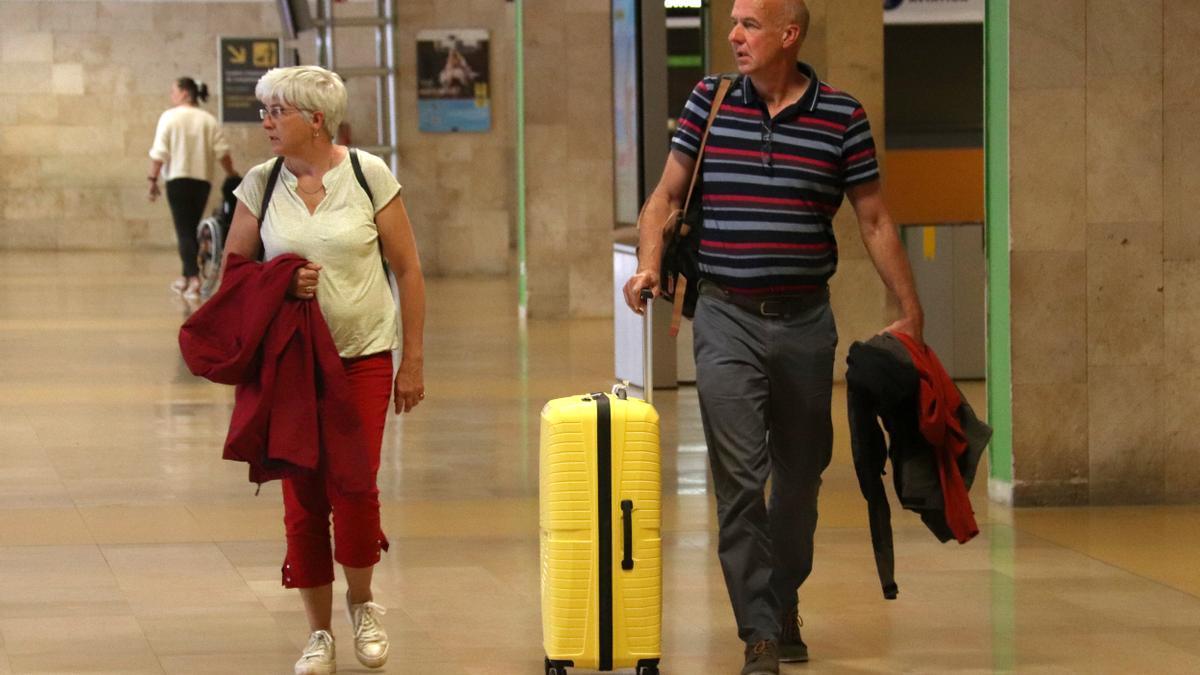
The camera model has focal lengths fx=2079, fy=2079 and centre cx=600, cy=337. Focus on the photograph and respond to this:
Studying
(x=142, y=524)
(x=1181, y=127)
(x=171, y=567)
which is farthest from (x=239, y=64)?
(x=171, y=567)

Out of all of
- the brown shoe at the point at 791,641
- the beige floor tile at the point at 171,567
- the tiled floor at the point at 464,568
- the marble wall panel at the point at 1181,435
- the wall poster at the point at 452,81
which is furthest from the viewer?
the wall poster at the point at 452,81

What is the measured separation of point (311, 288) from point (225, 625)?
136 centimetres

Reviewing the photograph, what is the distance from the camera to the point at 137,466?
9.81m

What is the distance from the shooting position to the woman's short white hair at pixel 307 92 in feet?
18.4

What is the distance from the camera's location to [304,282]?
18.2 ft

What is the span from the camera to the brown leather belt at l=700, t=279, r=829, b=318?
5586mm

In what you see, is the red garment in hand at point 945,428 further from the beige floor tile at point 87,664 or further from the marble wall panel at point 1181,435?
the marble wall panel at point 1181,435

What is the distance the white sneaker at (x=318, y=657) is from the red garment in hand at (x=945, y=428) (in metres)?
1.74

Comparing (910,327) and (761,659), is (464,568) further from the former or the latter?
(910,327)

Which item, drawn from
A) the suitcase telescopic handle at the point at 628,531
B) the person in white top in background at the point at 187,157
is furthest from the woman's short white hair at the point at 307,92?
the person in white top in background at the point at 187,157

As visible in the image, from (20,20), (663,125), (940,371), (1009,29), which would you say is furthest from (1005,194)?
(20,20)

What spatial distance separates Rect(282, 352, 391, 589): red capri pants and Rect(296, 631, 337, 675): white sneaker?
0.15 metres

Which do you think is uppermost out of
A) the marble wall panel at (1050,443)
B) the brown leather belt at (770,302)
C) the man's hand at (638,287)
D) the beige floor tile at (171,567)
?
the man's hand at (638,287)

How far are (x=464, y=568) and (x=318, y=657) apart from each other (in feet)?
5.26
